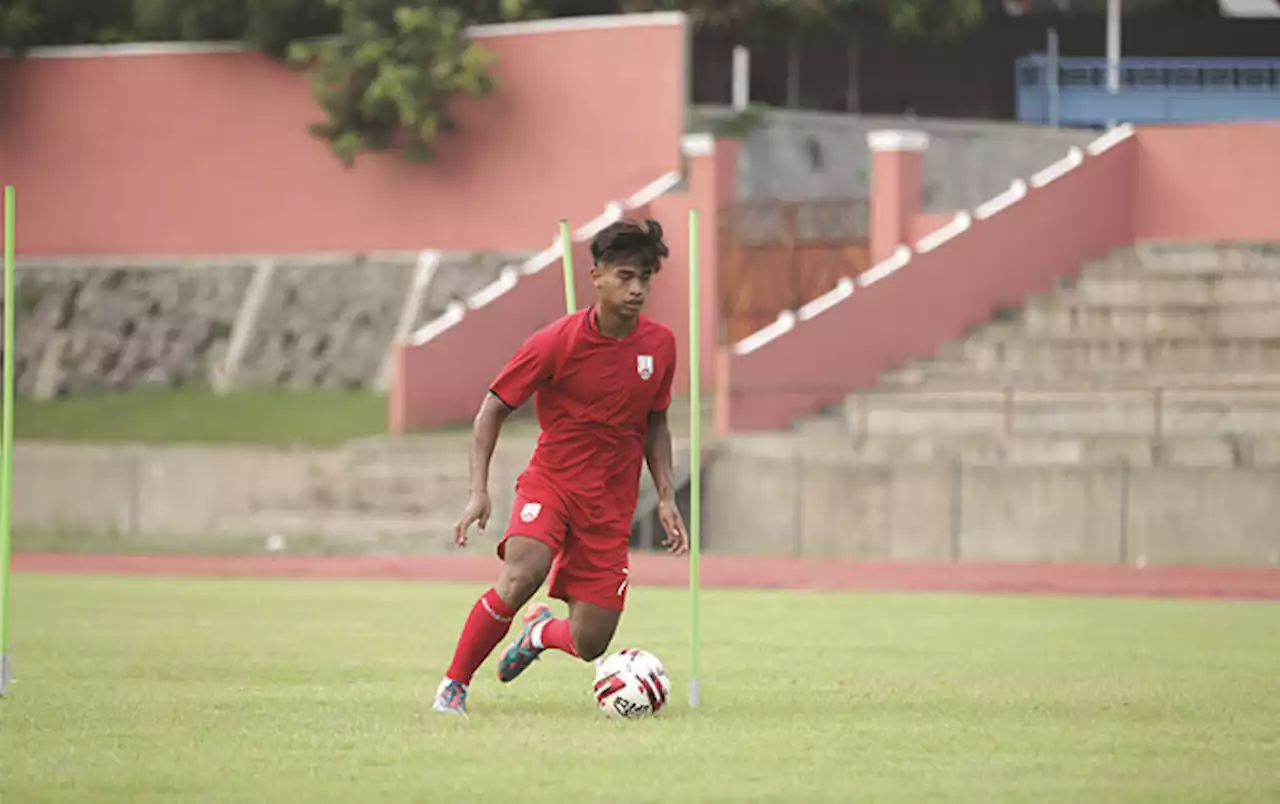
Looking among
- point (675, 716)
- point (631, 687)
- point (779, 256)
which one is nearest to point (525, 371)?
point (631, 687)

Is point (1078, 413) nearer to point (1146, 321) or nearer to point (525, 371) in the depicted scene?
point (1146, 321)

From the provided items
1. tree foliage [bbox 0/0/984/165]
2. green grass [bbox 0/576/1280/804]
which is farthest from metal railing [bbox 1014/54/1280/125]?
green grass [bbox 0/576/1280/804]

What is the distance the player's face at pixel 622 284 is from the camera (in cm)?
1135

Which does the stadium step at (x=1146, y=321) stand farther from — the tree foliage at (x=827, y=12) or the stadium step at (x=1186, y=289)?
the tree foliage at (x=827, y=12)

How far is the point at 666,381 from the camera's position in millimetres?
11797

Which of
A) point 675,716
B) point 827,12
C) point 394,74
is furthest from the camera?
point 827,12

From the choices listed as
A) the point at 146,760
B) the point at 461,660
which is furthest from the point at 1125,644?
the point at 146,760

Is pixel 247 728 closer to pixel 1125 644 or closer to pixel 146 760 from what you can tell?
pixel 146 760

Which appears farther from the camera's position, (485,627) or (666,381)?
(666,381)

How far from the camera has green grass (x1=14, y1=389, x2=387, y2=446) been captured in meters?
38.2

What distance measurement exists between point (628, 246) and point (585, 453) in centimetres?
105

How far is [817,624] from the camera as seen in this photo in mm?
19672

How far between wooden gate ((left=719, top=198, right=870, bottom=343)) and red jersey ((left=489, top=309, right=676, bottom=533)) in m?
26.2

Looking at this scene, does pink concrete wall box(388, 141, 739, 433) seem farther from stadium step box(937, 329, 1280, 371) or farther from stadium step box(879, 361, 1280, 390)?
stadium step box(937, 329, 1280, 371)
